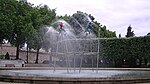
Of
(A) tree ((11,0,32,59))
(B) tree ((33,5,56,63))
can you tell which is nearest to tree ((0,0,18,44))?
(A) tree ((11,0,32,59))

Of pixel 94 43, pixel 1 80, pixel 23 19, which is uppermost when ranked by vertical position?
pixel 23 19

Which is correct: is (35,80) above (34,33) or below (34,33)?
below

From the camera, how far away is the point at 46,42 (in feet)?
155

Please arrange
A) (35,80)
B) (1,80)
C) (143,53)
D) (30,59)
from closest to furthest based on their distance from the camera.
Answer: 1. (35,80)
2. (1,80)
3. (143,53)
4. (30,59)

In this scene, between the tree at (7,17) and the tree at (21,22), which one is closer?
the tree at (7,17)

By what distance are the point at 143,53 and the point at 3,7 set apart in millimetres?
21037

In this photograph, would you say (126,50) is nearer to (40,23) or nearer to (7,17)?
(40,23)

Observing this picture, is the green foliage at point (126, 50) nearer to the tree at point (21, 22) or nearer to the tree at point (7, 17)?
the tree at point (21, 22)

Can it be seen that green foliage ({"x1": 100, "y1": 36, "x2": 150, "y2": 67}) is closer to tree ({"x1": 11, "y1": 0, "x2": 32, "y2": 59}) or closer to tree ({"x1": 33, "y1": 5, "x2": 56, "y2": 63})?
tree ({"x1": 33, "y1": 5, "x2": 56, "y2": 63})

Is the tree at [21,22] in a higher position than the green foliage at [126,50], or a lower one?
higher

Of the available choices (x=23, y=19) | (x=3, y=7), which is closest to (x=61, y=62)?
(x=23, y=19)

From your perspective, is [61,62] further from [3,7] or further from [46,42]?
[3,7]

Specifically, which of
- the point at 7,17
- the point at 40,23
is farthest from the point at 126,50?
the point at 7,17

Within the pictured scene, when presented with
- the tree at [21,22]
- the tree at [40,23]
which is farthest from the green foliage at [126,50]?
the tree at [21,22]
